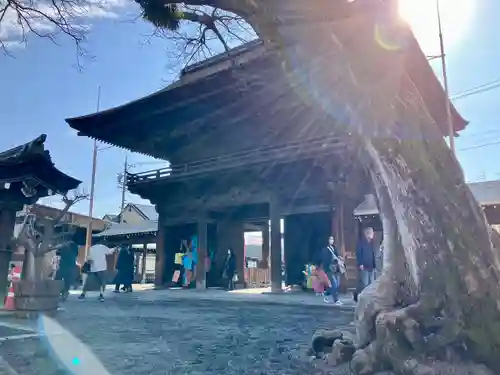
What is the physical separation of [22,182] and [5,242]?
45.7 inches

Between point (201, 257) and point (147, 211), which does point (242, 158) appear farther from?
point (147, 211)

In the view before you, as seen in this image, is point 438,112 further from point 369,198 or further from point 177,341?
point 177,341

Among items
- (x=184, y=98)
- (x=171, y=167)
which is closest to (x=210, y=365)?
(x=184, y=98)

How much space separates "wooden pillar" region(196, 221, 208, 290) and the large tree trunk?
37.3ft

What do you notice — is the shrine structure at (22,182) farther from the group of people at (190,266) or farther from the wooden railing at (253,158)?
the group of people at (190,266)

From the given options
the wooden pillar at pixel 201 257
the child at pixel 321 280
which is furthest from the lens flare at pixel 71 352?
the wooden pillar at pixel 201 257

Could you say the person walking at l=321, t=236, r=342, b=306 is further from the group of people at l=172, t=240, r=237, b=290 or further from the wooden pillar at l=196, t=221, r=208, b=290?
the wooden pillar at l=196, t=221, r=208, b=290

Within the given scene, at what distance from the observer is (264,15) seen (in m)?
2.96

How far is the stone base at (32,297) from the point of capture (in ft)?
20.4

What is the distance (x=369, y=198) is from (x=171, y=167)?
7650 mm

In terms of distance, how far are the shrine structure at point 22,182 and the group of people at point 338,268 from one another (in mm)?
5652

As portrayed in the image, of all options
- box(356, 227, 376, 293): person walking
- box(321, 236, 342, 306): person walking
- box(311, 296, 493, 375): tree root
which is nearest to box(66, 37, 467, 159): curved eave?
box(321, 236, 342, 306): person walking

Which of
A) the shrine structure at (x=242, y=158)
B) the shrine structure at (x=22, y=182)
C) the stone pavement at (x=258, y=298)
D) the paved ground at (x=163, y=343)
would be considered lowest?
the stone pavement at (x=258, y=298)

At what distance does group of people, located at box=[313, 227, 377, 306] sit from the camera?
8.21m
